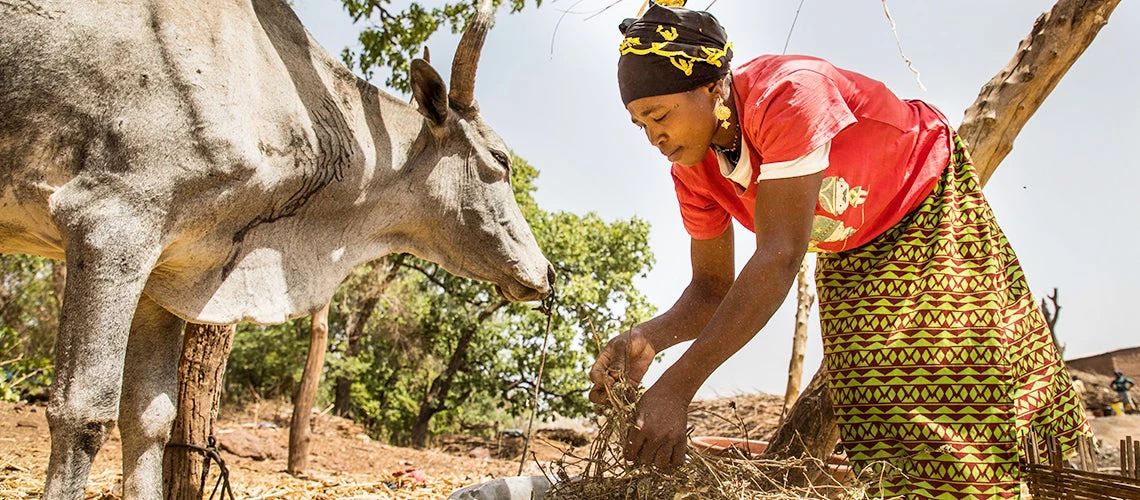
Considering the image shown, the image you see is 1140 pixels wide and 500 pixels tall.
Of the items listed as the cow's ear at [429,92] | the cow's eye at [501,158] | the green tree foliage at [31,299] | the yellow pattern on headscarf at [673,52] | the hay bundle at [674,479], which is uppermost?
the green tree foliage at [31,299]

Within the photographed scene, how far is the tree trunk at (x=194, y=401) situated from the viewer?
13.4ft

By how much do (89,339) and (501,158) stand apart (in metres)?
2.11

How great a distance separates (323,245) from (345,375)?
526 inches

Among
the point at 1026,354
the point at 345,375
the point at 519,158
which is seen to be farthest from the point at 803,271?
the point at 345,375

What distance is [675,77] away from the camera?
2.28m

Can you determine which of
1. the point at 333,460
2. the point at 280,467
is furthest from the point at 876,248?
the point at 333,460

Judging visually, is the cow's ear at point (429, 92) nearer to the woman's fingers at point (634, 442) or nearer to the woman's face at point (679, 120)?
the woman's face at point (679, 120)

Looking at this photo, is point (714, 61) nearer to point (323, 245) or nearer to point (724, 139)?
point (724, 139)

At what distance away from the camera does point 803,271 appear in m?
6.06

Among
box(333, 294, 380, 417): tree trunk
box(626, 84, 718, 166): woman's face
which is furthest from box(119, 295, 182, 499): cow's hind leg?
box(333, 294, 380, 417): tree trunk

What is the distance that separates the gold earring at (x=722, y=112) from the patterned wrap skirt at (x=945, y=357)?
601 millimetres

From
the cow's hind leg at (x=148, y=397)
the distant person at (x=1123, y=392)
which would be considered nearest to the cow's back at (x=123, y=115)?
the cow's hind leg at (x=148, y=397)

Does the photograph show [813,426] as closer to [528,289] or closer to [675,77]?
[528,289]

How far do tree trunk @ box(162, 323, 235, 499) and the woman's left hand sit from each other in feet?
9.29
